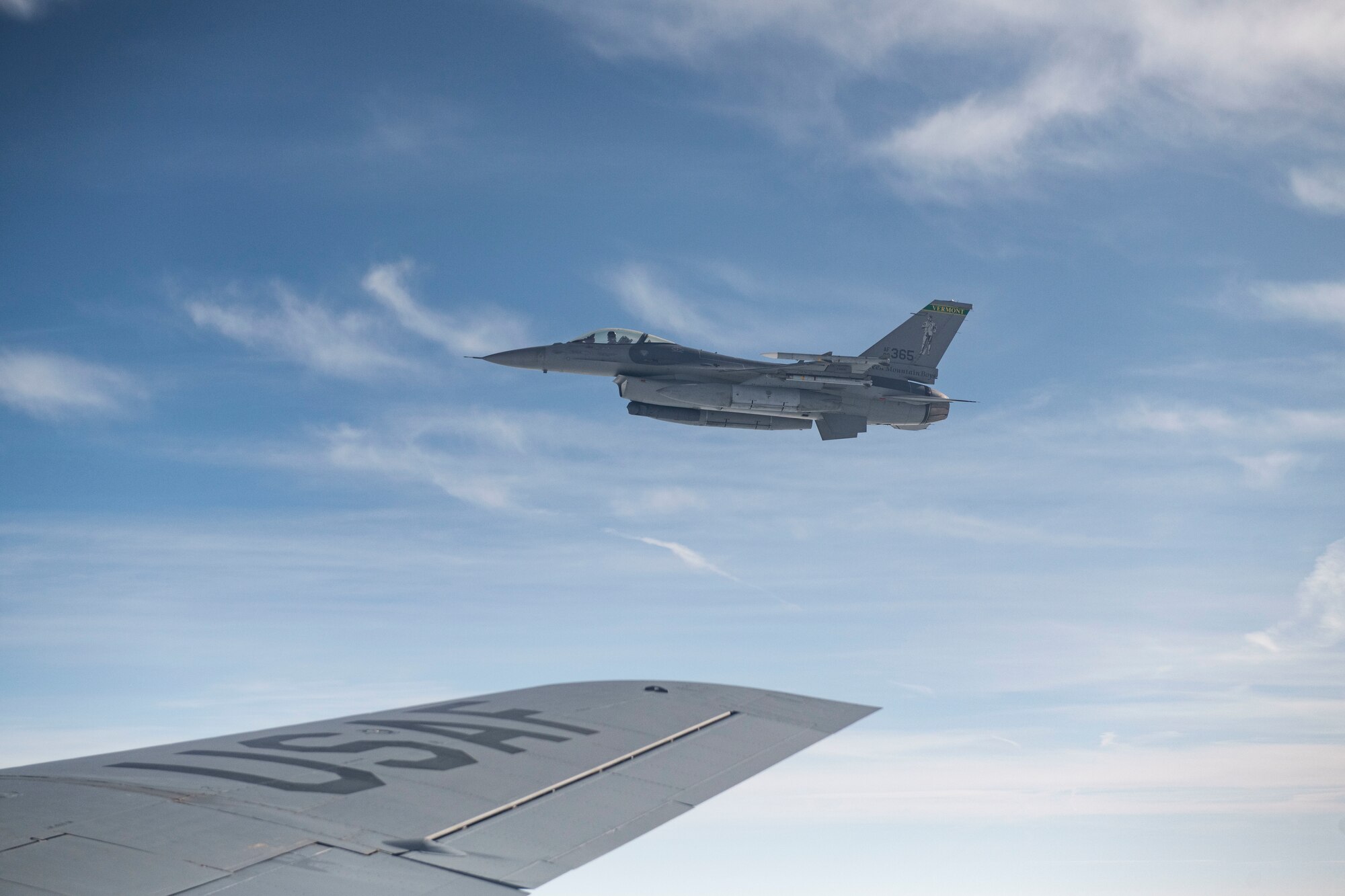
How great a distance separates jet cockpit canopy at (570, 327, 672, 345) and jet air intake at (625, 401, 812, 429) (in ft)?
7.18

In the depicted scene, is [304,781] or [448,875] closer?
[448,875]

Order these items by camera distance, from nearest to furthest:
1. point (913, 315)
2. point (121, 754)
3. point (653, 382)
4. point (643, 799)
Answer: point (643, 799) < point (121, 754) < point (653, 382) < point (913, 315)

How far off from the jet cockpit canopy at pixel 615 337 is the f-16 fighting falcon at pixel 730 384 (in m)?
0.02

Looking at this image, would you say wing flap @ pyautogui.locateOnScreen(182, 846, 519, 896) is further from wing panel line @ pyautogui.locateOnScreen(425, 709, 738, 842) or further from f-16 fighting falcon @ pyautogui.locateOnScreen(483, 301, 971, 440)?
f-16 fighting falcon @ pyautogui.locateOnScreen(483, 301, 971, 440)

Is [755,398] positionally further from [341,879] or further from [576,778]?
[341,879]

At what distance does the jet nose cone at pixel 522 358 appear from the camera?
3094cm

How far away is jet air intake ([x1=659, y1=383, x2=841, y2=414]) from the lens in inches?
1250

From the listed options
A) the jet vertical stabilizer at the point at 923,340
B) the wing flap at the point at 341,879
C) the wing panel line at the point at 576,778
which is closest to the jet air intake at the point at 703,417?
the jet vertical stabilizer at the point at 923,340

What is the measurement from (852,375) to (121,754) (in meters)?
27.5

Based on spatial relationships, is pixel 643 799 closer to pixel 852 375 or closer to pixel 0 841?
pixel 0 841

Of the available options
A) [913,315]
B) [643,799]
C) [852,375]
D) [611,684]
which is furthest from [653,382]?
[643,799]

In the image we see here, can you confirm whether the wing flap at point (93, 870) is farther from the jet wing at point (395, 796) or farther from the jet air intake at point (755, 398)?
the jet air intake at point (755, 398)

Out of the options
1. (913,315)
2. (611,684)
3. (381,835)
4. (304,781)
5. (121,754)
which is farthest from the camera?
(913,315)

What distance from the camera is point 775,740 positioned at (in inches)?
430
